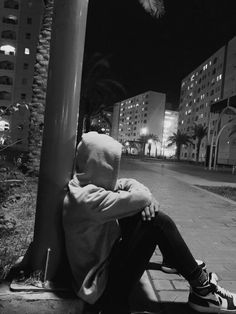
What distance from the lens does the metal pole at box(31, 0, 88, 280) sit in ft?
8.47

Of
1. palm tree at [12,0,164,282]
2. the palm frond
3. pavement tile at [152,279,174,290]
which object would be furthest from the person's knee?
the palm frond

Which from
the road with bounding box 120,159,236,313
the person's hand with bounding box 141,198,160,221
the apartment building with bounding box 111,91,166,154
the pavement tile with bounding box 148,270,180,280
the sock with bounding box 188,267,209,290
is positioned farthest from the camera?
the apartment building with bounding box 111,91,166,154

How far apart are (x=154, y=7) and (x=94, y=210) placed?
1294 cm

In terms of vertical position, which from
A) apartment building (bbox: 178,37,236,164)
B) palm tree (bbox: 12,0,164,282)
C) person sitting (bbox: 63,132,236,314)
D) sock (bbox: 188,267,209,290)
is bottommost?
sock (bbox: 188,267,209,290)

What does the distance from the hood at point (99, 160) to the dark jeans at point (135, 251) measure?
0.35 m

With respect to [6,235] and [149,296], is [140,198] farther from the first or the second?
[6,235]

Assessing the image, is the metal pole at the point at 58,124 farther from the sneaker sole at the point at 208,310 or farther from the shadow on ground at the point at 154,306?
the sneaker sole at the point at 208,310

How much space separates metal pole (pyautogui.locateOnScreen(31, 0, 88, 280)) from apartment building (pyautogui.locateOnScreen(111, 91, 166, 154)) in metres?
122

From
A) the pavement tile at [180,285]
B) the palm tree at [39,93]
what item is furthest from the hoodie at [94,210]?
the palm tree at [39,93]

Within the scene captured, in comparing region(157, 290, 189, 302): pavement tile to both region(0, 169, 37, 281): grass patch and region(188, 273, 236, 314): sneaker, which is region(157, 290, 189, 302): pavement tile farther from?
region(0, 169, 37, 281): grass patch

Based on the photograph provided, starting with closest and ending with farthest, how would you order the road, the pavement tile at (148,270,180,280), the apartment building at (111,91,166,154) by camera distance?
the road, the pavement tile at (148,270,180,280), the apartment building at (111,91,166,154)

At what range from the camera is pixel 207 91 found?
9612 centimetres

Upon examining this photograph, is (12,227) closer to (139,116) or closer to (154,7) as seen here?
(154,7)

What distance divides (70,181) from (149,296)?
1.32 metres
